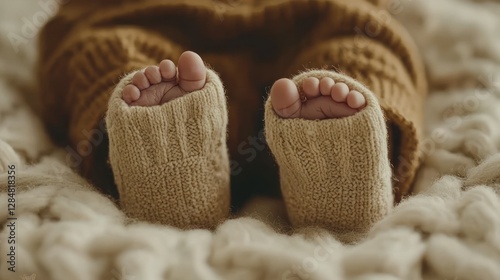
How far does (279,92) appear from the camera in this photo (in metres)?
0.60

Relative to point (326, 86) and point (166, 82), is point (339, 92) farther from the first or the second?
point (166, 82)

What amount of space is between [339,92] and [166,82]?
178 mm

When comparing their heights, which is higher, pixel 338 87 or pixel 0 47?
pixel 338 87

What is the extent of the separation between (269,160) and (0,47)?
1.52 feet

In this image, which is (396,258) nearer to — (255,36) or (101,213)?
(101,213)

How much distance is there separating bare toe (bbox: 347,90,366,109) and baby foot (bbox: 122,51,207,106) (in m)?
0.15

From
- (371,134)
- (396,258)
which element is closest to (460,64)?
(371,134)

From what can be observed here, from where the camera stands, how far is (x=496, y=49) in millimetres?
924

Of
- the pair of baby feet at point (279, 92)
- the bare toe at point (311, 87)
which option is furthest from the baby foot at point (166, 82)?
the bare toe at point (311, 87)

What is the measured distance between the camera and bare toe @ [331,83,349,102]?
0.60m

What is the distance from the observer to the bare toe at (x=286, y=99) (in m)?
0.60

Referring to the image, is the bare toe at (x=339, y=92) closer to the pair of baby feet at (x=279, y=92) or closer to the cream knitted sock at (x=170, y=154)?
the pair of baby feet at (x=279, y=92)

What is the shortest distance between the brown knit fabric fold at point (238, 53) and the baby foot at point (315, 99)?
107 mm

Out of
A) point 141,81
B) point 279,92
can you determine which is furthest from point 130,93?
point 279,92
